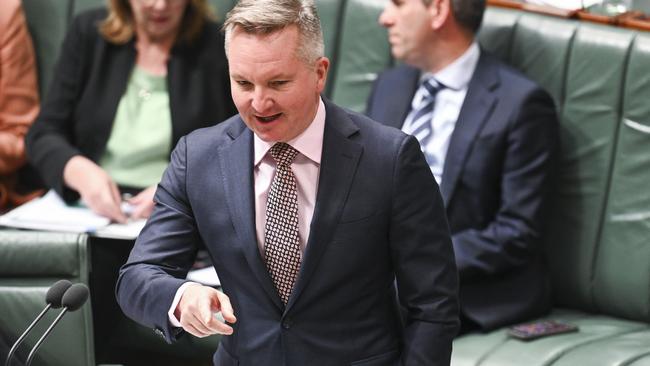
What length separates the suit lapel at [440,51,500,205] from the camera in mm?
3295

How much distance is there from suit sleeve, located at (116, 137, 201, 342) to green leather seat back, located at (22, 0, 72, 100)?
6.58 feet

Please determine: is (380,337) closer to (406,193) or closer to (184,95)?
(406,193)

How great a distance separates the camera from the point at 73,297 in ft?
7.08

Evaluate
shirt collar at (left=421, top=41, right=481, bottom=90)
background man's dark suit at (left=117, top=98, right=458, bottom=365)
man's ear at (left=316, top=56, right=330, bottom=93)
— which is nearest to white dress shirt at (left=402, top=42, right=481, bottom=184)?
shirt collar at (left=421, top=41, right=481, bottom=90)

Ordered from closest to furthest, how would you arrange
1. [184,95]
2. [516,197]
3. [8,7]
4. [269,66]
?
[269,66]
[516,197]
[184,95]
[8,7]

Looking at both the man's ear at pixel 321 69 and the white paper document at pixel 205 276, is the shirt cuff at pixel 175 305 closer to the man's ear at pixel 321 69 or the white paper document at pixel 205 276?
the man's ear at pixel 321 69

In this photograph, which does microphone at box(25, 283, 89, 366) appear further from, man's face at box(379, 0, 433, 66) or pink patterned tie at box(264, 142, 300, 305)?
man's face at box(379, 0, 433, 66)

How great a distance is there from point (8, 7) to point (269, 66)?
2.21 m

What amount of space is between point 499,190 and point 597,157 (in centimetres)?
30

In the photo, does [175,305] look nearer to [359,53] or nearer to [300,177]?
[300,177]

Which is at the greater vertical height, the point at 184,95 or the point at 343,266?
the point at 343,266

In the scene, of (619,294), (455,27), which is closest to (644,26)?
(455,27)

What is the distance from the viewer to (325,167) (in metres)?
2.09

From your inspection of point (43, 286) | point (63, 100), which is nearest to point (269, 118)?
point (43, 286)
